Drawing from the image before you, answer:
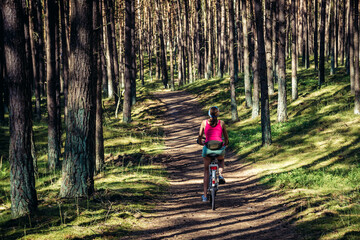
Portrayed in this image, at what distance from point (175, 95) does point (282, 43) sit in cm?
2023

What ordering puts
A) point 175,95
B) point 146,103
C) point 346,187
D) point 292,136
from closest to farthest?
point 346,187 < point 292,136 < point 146,103 < point 175,95

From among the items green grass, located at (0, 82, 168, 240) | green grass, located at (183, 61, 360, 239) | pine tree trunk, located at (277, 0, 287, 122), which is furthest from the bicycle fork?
pine tree trunk, located at (277, 0, 287, 122)

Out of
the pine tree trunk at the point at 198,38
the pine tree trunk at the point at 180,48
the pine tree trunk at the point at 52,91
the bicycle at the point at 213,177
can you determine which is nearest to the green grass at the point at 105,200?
the pine tree trunk at the point at 52,91

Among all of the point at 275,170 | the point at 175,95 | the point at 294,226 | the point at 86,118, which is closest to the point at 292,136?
the point at 275,170

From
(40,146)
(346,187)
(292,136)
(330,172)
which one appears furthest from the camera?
(40,146)

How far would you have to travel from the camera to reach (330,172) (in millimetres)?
10617

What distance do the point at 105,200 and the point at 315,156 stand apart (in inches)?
351

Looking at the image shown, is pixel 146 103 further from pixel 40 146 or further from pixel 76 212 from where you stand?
pixel 76 212

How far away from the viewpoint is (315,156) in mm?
13055

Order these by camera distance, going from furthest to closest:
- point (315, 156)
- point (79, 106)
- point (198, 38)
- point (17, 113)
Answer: point (198, 38) → point (315, 156) → point (79, 106) → point (17, 113)

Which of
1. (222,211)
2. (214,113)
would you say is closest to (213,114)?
(214,113)

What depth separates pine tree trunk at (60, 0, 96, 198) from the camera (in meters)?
8.27

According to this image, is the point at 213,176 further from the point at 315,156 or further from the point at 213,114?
the point at 315,156

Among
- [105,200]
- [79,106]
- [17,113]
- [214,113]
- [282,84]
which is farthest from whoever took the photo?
[282,84]
